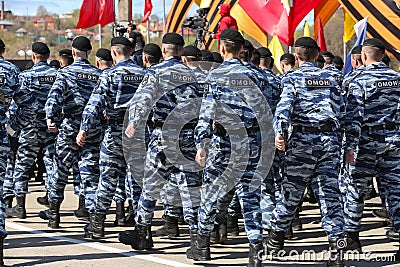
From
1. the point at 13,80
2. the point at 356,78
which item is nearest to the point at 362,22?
the point at 356,78

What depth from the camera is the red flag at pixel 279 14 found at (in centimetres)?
1219

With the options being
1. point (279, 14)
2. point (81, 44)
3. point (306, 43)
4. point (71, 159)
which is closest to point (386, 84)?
point (306, 43)

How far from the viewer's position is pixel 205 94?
21.3 ft

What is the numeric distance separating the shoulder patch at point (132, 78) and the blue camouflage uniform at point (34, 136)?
2080 mm

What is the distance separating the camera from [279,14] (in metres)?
12.9

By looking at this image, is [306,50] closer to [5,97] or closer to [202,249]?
[202,249]

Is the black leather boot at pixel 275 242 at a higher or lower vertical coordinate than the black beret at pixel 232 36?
lower

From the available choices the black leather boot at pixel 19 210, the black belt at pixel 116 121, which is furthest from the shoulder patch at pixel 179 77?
the black leather boot at pixel 19 210

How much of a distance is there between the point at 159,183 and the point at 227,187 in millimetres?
928

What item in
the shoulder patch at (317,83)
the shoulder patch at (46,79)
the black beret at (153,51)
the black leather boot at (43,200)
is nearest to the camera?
the shoulder patch at (317,83)

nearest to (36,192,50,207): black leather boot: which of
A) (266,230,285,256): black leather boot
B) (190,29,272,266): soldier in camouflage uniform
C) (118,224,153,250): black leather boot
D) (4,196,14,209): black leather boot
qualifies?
(4,196,14,209): black leather boot

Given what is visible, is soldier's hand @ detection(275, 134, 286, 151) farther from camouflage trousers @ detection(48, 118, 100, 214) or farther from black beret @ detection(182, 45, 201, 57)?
camouflage trousers @ detection(48, 118, 100, 214)

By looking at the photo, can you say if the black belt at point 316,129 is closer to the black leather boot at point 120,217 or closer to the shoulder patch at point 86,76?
the shoulder patch at point 86,76

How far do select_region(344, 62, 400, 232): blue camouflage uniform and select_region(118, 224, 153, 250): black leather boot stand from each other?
228cm
